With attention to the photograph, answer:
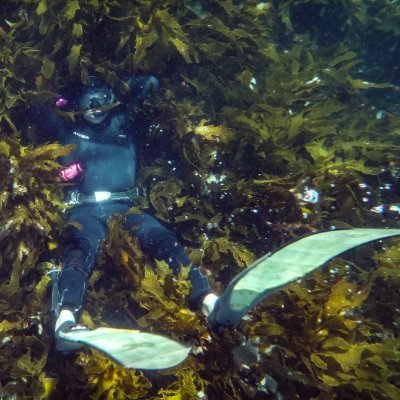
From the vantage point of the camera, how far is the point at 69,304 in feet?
8.07

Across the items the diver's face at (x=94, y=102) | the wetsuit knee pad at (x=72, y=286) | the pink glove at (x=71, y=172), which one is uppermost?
the diver's face at (x=94, y=102)

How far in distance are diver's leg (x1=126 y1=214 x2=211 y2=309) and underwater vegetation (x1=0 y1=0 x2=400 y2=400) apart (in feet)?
0.28

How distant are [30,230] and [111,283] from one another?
2.59 ft

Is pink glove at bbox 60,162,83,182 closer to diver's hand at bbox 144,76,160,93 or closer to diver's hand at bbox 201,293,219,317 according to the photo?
diver's hand at bbox 144,76,160,93

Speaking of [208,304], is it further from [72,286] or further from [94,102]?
[94,102]

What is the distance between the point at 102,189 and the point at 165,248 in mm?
855

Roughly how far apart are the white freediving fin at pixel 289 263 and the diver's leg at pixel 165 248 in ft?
1.93

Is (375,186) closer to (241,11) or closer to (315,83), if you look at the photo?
(315,83)

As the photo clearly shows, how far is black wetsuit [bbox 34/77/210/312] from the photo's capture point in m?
2.63

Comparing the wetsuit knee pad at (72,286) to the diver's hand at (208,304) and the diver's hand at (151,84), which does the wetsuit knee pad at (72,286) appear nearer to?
the diver's hand at (208,304)

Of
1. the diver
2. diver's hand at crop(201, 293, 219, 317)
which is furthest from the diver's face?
diver's hand at crop(201, 293, 219, 317)

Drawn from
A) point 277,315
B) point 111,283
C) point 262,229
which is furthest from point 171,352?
point 262,229

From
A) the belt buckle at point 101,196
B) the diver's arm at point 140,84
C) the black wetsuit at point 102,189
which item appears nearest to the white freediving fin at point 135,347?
the black wetsuit at point 102,189

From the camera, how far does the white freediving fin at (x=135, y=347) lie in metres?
1.72
